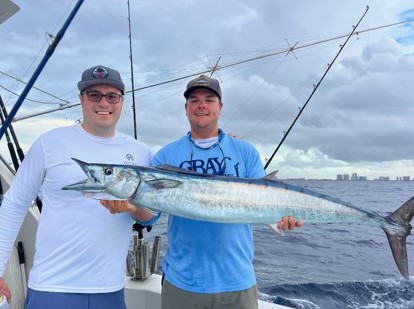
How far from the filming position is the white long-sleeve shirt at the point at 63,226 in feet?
7.80

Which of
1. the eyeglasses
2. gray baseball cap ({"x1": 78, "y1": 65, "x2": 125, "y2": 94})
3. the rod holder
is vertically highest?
→ gray baseball cap ({"x1": 78, "y1": 65, "x2": 125, "y2": 94})

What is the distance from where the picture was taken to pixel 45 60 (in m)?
3.50

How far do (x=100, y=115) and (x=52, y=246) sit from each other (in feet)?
2.88

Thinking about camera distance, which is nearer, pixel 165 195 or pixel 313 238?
pixel 165 195

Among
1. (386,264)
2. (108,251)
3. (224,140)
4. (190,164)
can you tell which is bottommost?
(386,264)

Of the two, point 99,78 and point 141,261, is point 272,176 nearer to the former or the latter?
point 99,78

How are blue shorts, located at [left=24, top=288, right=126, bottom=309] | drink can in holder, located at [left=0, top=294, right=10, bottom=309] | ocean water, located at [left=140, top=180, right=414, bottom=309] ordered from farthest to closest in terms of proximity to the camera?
ocean water, located at [left=140, top=180, right=414, bottom=309], blue shorts, located at [left=24, top=288, right=126, bottom=309], drink can in holder, located at [left=0, top=294, right=10, bottom=309]

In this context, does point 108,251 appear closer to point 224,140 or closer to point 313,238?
point 224,140

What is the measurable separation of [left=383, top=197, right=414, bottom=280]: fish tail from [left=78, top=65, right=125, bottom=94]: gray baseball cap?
7.15ft

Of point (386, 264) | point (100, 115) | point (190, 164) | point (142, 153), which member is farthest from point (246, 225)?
point (386, 264)

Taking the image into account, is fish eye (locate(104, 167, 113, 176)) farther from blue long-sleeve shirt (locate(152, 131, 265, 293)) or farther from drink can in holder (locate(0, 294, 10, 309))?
drink can in holder (locate(0, 294, 10, 309))

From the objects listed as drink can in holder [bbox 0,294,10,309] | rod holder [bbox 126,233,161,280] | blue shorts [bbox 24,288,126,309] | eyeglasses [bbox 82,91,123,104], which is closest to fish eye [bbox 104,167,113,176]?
eyeglasses [bbox 82,91,123,104]

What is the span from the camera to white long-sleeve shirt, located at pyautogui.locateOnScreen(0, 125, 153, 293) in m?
2.38

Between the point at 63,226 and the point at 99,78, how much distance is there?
3.18 feet
